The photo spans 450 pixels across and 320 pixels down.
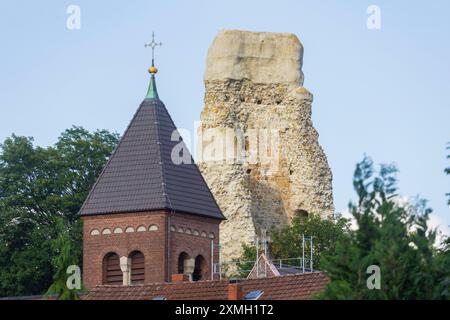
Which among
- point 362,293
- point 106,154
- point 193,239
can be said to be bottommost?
point 362,293

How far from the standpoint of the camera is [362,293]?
172 feet

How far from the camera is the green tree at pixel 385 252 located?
52.5 meters

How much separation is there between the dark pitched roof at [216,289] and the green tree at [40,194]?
1825 cm

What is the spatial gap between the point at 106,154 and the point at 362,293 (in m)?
46.9

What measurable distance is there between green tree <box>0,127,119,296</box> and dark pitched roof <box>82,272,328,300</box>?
18249 mm

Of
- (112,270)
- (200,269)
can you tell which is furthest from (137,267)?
(200,269)

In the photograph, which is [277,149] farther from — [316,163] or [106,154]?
[106,154]

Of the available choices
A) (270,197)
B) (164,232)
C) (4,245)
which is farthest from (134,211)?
(270,197)

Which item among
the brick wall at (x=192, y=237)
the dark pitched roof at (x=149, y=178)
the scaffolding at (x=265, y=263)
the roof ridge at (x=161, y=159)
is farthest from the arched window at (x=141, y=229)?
the scaffolding at (x=265, y=263)

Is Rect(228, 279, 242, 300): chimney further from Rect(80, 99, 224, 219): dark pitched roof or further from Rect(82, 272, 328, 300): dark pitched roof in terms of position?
Rect(80, 99, 224, 219): dark pitched roof

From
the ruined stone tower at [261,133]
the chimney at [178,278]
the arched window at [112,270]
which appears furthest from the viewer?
the ruined stone tower at [261,133]

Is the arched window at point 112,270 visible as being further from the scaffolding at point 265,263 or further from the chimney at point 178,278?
the scaffolding at point 265,263

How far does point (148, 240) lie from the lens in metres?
80.1

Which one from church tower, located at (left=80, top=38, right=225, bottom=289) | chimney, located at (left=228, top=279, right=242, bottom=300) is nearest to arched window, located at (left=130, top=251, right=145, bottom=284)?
church tower, located at (left=80, top=38, right=225, bottom=289)
